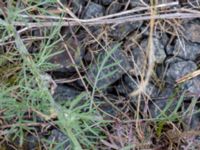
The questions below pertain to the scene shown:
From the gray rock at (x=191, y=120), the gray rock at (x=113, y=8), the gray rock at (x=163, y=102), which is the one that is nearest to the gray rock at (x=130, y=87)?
the gray rock at (x=163, y=102)

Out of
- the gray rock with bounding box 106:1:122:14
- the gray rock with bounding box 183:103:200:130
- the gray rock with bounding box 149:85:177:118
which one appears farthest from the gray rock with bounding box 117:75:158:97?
the gray rock with bounding box 106:1:122:14

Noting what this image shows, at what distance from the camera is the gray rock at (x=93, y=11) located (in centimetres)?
157

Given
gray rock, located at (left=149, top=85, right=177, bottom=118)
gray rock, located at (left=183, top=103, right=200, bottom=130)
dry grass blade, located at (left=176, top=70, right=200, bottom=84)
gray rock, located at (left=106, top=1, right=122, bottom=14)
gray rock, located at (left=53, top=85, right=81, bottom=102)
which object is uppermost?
gray rock, located at (left=106, top=1, right=122, bottom=14)

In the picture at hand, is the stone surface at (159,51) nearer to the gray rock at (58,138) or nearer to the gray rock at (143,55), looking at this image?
the gray rock at (143,55)

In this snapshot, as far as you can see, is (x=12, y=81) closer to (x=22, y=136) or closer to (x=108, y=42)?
(x=22, y=136)

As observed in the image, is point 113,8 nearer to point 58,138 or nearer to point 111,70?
point 111,70

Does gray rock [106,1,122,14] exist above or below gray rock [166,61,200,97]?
above

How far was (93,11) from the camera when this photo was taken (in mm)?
1567

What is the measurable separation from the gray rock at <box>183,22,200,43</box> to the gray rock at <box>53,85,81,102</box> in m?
0.45

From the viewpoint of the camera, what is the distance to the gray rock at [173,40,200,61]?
1.54m

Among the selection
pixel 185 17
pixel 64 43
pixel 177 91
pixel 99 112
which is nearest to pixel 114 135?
pixel 99 112

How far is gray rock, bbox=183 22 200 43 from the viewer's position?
61.0 inches

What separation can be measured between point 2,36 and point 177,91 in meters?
0.65

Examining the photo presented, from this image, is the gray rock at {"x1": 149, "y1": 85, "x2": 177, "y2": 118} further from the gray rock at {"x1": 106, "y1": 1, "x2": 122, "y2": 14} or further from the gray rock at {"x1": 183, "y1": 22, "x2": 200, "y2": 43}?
the gray rock at {"x1": 106, "y1": 1, "x2": 122, "y2": 14}
